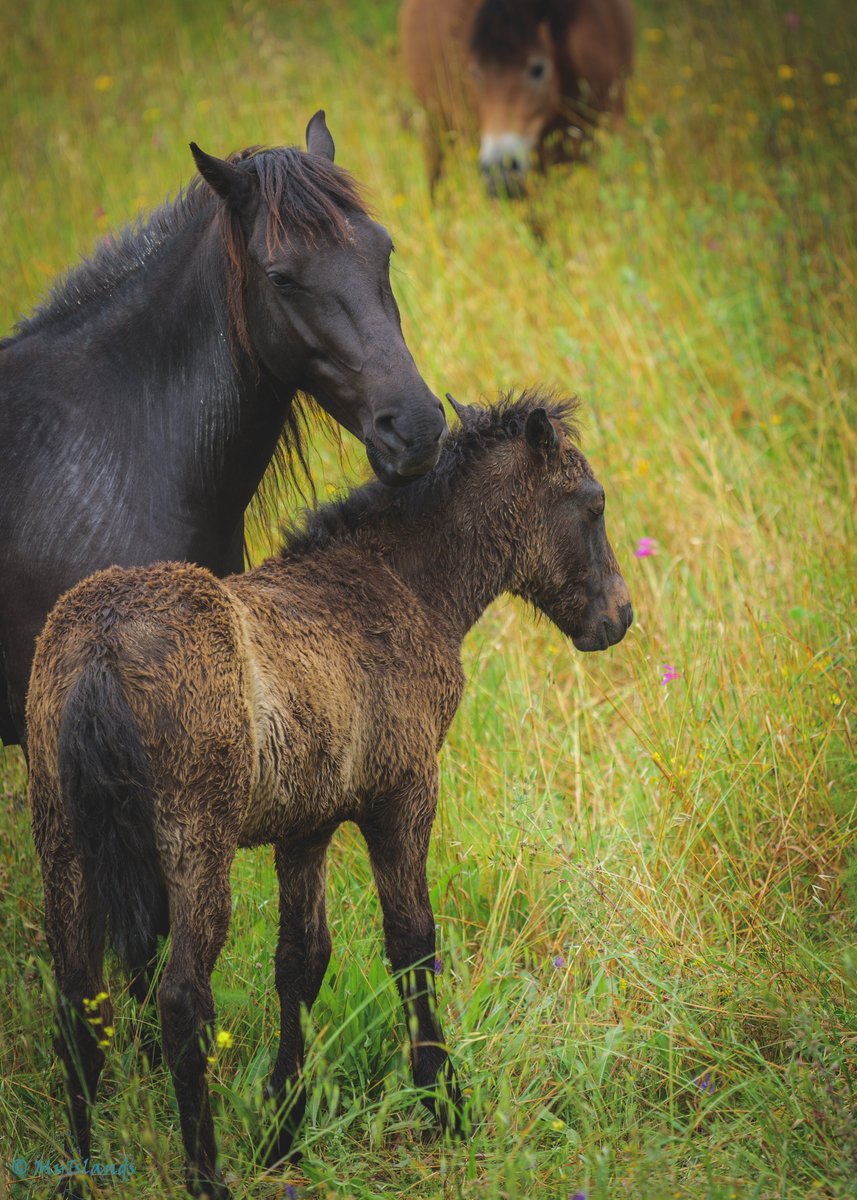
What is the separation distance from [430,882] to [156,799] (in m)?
1.62

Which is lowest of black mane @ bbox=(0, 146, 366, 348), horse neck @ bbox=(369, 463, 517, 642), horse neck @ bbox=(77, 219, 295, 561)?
horse neck @ bbox=(369, 463, 517, 642)

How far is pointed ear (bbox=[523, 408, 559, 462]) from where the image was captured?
302cm

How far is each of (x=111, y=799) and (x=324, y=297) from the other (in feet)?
4.62

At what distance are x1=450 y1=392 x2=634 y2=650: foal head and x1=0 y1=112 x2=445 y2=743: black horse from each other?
1.13 feet

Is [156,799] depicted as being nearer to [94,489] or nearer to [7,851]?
[94,489]

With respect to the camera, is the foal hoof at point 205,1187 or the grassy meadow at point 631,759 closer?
the foal hoof at point 205,1187

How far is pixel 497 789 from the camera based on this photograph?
159 inches

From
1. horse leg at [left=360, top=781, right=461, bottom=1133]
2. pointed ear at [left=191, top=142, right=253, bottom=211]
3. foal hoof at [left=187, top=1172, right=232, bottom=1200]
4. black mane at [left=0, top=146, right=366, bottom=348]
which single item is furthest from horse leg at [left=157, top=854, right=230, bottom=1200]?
pointed ear at [left=191, top=142, right=253, bottom=211]

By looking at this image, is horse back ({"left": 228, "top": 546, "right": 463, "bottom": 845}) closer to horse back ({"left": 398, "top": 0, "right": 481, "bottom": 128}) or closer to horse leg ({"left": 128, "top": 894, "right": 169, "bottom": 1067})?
horse leg ({"left": 128, "top": 894, "right": 169, "bottom": 1067})

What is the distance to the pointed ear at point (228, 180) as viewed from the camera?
2961 mm

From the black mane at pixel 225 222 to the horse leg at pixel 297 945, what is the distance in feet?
4.81

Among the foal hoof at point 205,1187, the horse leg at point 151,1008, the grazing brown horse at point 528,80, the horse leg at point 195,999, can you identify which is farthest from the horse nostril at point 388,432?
the grazing brown horse at point 528,80

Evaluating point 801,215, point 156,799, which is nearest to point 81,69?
point 801,215

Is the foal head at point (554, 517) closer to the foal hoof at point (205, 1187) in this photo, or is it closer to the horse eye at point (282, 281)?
the horse eye at point (282, 281)
